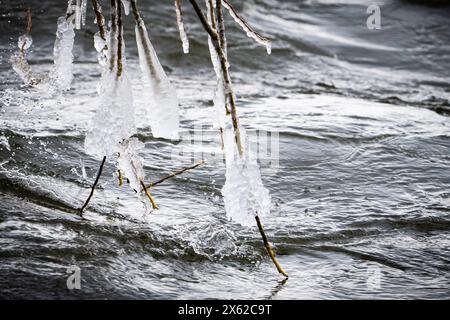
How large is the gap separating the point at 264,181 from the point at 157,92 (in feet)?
5.80

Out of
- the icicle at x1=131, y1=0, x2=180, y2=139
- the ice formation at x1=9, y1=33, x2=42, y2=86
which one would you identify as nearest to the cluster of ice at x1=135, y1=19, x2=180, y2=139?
the icicle at x1=131, y1=0, x2=180, y2=139

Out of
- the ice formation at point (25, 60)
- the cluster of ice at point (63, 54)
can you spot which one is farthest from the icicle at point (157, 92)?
the ice formation at point (25, 60)

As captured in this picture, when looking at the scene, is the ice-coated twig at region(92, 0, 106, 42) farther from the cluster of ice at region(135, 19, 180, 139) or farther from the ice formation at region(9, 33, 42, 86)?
the ice formation at region(9, 33, 42, 86)

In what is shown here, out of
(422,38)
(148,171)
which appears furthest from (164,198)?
(422,38)

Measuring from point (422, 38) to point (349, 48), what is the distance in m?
1.06

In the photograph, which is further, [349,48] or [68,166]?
[349,48]

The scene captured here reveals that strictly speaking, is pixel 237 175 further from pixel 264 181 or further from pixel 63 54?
pixel 264 181

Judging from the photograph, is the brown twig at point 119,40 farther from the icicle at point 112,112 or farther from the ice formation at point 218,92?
the ice formation at point 218,92

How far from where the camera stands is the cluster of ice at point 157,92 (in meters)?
1.83

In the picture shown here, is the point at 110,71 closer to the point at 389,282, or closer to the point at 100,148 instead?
the point at 100,148

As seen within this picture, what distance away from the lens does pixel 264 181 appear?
3586 millimetres

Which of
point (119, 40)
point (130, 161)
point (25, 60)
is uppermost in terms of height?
point (119, 40)

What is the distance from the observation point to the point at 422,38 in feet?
24.1

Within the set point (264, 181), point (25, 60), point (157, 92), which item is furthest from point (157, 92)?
point (264, 181)
